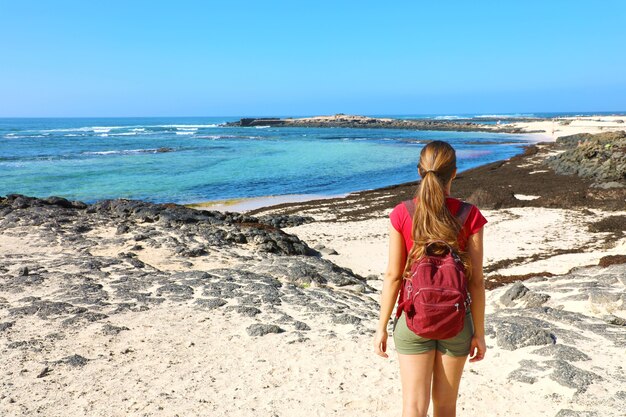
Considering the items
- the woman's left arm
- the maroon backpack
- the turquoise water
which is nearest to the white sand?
the turquoise water

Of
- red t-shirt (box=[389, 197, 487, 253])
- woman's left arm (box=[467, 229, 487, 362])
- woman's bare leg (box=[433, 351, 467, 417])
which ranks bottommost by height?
woman's bare leg (box=[433, 351, 467, 417])

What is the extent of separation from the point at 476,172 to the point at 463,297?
30.2 metres

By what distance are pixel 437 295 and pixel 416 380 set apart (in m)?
0.63

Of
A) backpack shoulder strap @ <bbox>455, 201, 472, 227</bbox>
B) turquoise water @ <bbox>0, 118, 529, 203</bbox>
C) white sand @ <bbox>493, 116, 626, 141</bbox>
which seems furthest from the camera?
white sand @ <bbox>493, 116, 626, 141</bbox>

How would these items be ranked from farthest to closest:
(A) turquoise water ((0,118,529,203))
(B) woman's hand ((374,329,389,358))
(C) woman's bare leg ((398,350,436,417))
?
(A) turquoise water ((0,118,529,203)) → (B) woman's hand ((374,329,389,358)) → (C) woman's bare leg ((398,350,436,417))

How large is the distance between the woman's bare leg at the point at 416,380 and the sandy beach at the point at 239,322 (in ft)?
5.77

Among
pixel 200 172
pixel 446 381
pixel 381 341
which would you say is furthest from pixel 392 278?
pixel 200 172

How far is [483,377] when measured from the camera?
503 centimetres

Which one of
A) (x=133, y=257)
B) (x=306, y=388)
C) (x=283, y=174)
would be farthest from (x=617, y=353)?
(x=283, y=174)

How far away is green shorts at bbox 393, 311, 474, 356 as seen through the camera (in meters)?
2.65

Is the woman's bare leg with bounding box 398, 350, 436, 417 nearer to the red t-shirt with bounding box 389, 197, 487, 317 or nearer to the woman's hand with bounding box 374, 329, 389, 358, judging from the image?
the woman's hand with bounding box 374, 329, 389, 358

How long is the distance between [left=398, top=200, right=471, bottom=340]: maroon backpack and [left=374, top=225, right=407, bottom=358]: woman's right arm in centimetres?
15

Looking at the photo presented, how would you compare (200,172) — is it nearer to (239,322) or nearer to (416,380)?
(239,322)

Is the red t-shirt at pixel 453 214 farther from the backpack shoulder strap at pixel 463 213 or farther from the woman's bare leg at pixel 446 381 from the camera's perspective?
the woman's bare leg at pixel 446 381
